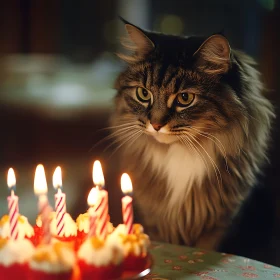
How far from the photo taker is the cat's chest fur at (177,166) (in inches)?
65.4

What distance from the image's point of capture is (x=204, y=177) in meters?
1.67

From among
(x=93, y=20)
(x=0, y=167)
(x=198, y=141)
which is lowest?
(x=0, y=167)

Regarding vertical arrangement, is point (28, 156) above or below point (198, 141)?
below

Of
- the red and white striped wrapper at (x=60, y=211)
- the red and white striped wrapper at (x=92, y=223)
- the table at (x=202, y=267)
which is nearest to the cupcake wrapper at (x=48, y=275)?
the red and white striped wrapper at (x=92, y=223)

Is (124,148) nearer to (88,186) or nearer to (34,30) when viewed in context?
(88,186)

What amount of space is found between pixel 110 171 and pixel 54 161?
0.70m

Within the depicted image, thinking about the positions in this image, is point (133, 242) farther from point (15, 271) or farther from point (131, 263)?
point (15, 271)

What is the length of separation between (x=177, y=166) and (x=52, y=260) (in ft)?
2.69

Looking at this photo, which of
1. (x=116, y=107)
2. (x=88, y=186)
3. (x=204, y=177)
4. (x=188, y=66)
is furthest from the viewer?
(x=88, y=186)

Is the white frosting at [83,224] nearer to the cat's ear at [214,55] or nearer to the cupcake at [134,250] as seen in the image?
the cupcake at [134,250]

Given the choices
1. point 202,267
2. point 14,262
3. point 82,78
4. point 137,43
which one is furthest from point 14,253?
point 82,78

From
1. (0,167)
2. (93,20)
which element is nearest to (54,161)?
(0,167)

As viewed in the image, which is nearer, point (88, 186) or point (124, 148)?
point (124, 148)

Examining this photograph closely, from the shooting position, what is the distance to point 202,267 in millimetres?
1388
